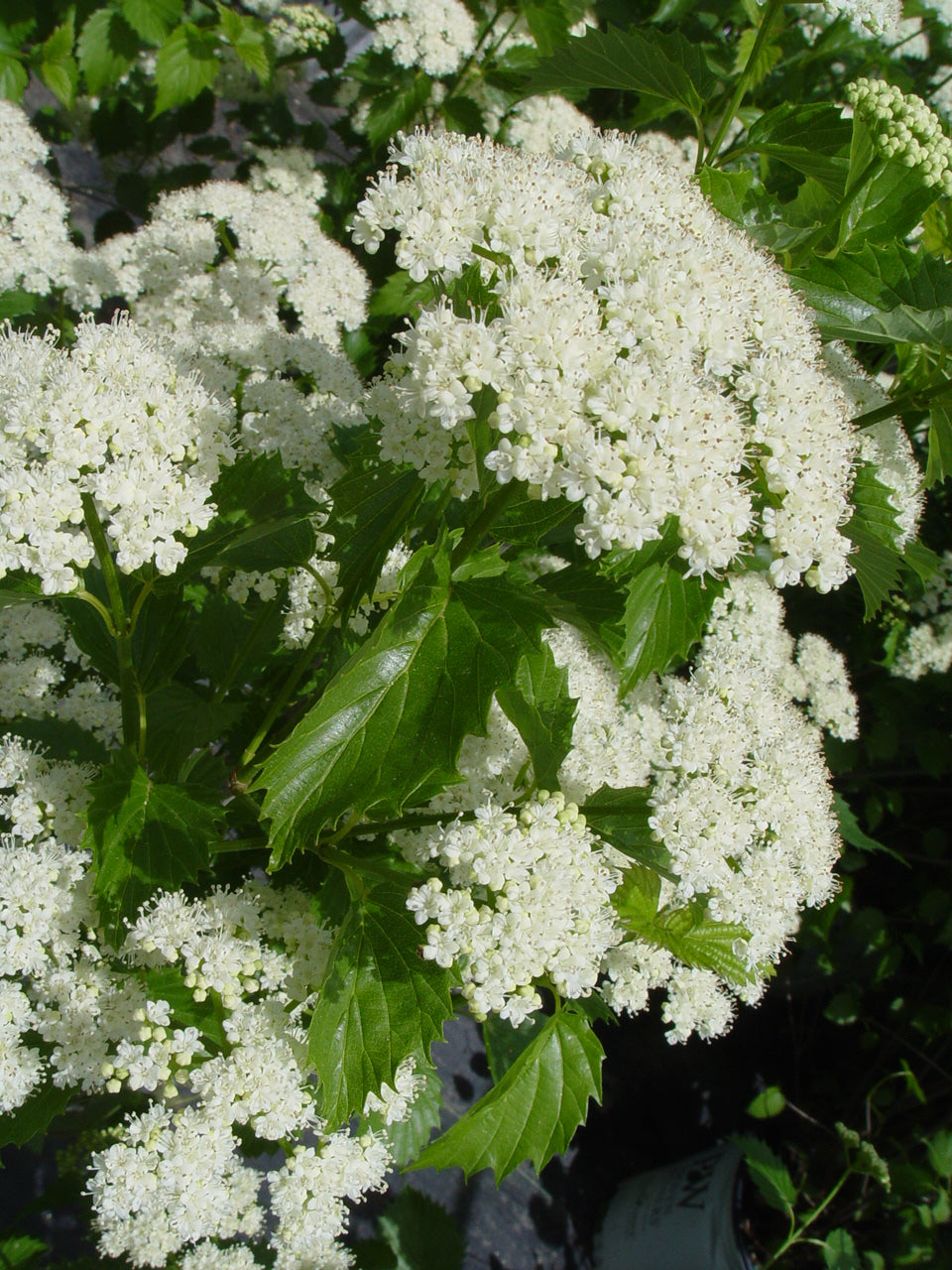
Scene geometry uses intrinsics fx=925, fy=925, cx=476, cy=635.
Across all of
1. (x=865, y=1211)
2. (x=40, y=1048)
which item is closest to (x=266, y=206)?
(x=40, y=1048)

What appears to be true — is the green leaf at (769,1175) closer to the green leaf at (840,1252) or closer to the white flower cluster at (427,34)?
the green leaf at (840,1252)

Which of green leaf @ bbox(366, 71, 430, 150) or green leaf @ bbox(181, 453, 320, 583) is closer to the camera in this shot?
green leaf @ bbox(181, 453, 320, 583)

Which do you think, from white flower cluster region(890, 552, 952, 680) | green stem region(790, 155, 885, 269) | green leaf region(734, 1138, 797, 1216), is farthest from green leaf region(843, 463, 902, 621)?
green leaf region(734, 1138, 797, 1216)

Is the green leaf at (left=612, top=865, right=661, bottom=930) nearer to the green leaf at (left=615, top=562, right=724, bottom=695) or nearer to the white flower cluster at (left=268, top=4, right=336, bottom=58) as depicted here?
the green leaf at (left=615, top=562, right=724, bottom=695)

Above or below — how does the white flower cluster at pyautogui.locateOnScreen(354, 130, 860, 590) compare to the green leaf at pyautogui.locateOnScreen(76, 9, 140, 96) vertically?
above

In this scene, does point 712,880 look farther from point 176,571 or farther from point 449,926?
point 176,571

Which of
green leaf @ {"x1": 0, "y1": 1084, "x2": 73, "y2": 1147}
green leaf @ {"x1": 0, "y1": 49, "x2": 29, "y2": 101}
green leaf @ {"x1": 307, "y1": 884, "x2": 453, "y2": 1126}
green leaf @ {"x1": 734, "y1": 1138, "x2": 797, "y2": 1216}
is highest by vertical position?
green leaf @ {"x1": 0, "y1": 49, "x2": 29, "y2": 101}

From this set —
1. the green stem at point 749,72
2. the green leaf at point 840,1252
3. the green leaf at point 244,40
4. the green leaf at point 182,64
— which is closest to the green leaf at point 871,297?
the green stem at point 749,72
